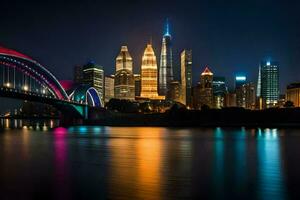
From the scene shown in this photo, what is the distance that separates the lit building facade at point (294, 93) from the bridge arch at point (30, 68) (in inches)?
4033

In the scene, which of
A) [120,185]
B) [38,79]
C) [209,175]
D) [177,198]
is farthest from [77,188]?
[38,79]

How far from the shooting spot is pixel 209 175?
67.8 feet

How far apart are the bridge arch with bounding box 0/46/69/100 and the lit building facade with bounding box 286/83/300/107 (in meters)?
102

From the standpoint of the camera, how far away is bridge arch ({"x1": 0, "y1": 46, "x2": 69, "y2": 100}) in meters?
82.4

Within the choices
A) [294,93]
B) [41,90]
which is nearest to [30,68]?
[41,90]

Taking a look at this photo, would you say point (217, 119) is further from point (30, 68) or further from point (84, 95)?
point (30, 68)

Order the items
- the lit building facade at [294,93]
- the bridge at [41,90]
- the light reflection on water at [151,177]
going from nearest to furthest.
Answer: the light reflection on water at [151,177] → the bridge at [41,90] → the lit building facade at [294,93]

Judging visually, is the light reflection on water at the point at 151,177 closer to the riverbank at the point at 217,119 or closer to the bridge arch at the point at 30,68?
the bridge arch at the point at 30,68

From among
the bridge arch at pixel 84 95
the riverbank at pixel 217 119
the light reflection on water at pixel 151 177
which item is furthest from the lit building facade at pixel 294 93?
the light reflection on water at pixel 151 177

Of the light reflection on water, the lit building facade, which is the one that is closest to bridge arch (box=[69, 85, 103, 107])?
the lit building facade

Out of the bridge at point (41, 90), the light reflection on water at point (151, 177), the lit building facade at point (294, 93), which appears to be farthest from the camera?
the lit building facade at point (294, 93)

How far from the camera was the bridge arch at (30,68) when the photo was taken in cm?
8244

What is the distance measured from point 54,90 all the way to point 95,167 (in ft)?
269

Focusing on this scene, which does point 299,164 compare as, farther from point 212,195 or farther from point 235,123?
point 235,123
